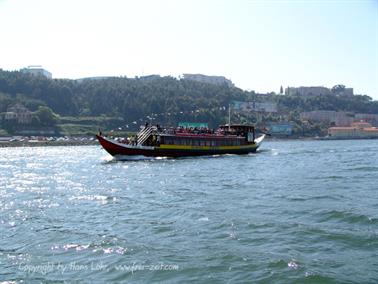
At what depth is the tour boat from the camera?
163 ft

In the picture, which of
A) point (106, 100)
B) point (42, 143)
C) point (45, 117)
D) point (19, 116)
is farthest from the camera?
point (106, 100)

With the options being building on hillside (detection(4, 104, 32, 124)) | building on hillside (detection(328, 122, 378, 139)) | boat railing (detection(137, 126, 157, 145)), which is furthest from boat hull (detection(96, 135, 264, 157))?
building on hillside (detection(328, 122, 378, 139))

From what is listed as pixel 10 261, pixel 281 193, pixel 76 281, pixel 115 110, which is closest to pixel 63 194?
pixel 281 193

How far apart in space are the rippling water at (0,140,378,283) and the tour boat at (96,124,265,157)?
903 inches

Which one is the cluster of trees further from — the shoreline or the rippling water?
the rippling water

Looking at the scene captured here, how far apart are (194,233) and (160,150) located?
3712 cm

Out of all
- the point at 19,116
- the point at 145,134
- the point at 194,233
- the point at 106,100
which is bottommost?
the point at 194,233

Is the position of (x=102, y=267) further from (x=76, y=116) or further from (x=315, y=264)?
(x=76, y=116)

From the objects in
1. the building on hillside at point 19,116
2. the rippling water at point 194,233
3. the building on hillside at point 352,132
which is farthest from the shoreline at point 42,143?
the building on hillside at point 352,132

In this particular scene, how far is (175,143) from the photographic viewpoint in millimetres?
53469

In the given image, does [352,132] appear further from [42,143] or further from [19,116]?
[19,116]

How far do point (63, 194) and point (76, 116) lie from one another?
13316 cm

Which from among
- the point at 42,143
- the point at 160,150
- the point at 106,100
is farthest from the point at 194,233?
the point at 106,100

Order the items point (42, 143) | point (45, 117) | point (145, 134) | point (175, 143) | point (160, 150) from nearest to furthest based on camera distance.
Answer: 1. point (160, 150)
2. point (145, 134)
3. point (175, 143)
4. point (42, 143)
5. point (45, 117)
